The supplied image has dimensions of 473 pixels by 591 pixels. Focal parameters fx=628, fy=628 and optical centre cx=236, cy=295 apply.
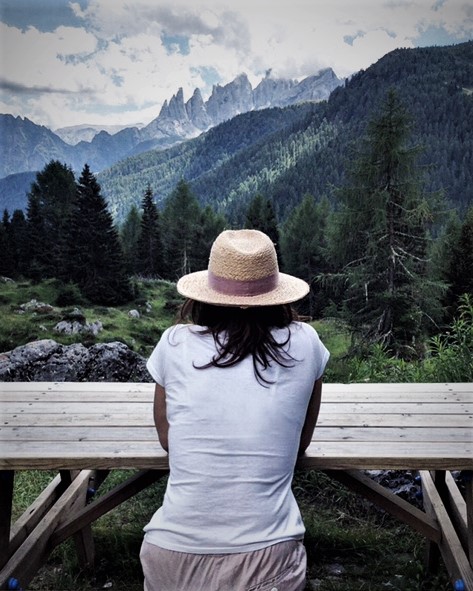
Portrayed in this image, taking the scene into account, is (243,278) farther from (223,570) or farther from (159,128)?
(159,128)

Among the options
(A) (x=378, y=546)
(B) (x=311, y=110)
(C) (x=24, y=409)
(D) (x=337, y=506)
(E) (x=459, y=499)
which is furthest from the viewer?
(B) (x=311, y=110)

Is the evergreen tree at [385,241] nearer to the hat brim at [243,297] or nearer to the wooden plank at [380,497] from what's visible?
the wooden plank at [380,497]

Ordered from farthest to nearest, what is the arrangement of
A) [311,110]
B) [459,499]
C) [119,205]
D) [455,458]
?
[311,110], [119,205], [459,499], [455,458]

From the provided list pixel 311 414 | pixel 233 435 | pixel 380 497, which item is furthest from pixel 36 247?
pixel 233 435

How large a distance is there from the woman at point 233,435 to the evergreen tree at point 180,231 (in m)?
3.64

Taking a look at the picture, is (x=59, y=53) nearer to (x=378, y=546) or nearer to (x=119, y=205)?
(x=119, y=205)

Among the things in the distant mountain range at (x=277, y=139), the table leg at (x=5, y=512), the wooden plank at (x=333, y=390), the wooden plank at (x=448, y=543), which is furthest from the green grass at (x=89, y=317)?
the table leg at (x=5, y=512)

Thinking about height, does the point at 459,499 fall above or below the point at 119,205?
below

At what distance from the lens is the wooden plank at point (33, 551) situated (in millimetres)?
1711

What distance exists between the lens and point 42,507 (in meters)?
2.03

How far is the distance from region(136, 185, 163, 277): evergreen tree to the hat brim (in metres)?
3.63

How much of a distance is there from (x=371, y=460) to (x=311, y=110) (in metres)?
Answer: 4.55

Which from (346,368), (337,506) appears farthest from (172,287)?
(337,506)

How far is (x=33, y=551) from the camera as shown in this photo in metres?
1.80
